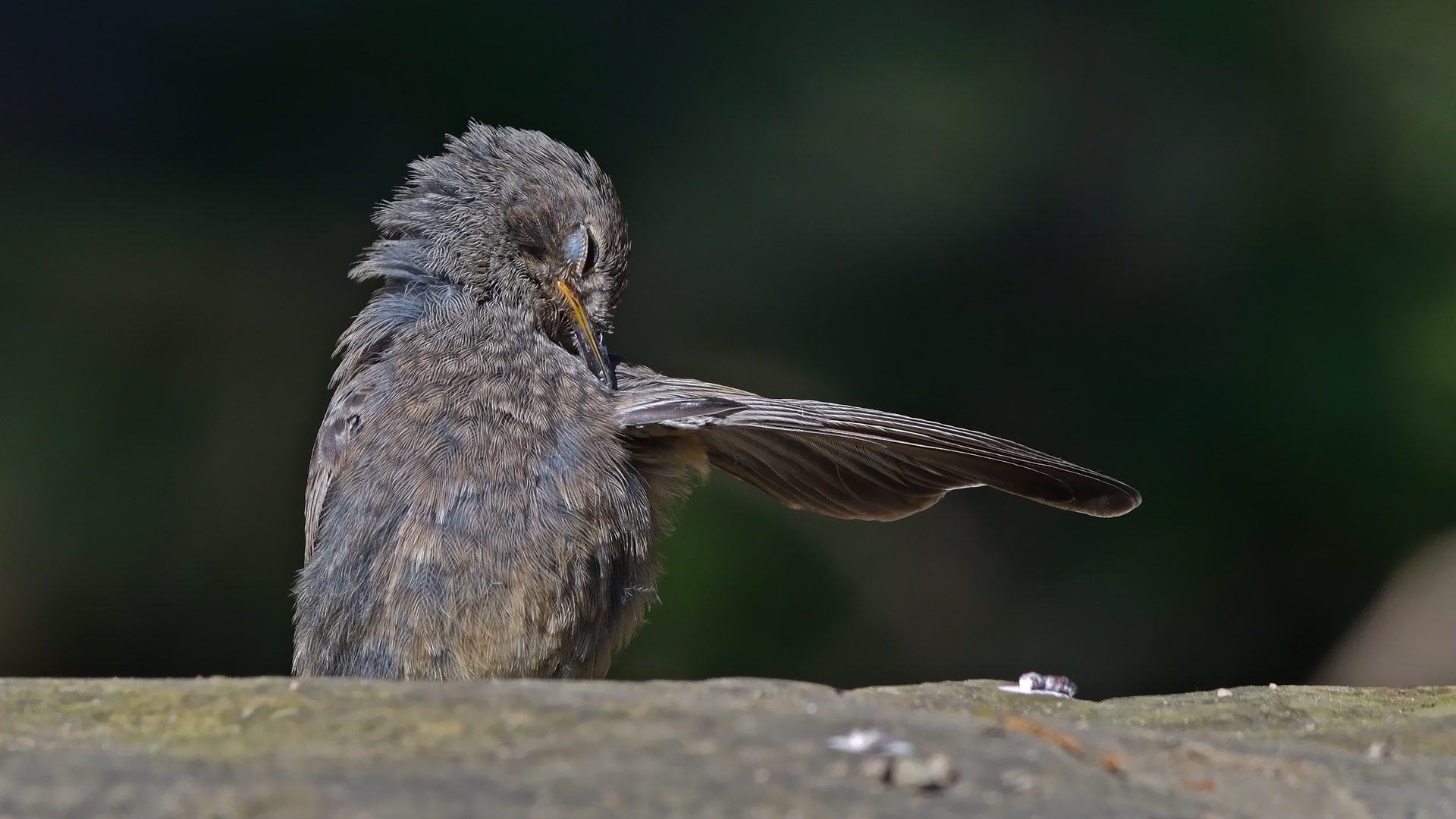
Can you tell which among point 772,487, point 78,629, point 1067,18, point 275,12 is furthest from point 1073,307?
point 78,629

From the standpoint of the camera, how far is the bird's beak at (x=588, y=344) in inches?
134

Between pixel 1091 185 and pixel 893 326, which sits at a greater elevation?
pixel 1091 185

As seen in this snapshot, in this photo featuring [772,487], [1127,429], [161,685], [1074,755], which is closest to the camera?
[1074,755]

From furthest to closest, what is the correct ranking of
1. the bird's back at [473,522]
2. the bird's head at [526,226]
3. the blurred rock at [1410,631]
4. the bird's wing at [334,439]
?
the blurred rock at [1410,631] → the bird's head at [526,226] → the bird's wing at [334,439] → the bird's back at [473,522]

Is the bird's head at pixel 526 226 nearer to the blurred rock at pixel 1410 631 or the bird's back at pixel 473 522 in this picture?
the bird's back at pixel 473 522

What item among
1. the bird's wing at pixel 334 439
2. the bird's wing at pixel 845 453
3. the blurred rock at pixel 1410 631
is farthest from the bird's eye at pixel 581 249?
the blurred rock at pixel 1410 631

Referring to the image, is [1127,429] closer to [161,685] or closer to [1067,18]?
[1067,18]

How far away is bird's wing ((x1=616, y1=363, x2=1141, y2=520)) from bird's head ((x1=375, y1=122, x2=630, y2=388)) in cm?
21

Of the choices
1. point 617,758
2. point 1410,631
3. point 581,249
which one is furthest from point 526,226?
point 1410,631

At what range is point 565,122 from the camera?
5871mm

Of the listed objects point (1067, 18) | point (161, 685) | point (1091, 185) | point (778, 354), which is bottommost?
point (161, 685)

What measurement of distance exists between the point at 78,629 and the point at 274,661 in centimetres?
68

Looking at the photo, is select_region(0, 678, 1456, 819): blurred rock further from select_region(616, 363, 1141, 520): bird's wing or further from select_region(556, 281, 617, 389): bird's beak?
select_region(556, 281, 617, 389): bird's beak

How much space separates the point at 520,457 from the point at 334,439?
1.75 feet
